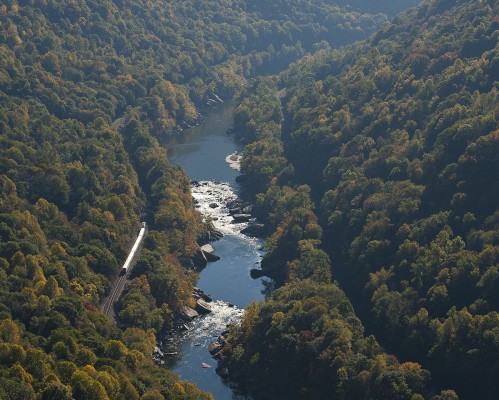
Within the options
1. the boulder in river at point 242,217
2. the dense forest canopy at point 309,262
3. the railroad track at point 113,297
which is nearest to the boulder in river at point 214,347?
the dense forest canopy at point 309,262

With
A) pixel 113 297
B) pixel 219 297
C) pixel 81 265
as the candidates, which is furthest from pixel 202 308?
pixel 81 265

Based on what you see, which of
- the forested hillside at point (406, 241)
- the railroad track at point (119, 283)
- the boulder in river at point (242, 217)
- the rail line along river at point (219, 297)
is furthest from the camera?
the boulder in river at point (242, 217)

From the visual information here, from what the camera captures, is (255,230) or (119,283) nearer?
(119,283)

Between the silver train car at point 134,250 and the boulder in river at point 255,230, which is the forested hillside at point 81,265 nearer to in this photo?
the silver train car at point 134,250

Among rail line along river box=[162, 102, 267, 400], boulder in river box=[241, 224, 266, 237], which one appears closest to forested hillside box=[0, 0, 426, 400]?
rail line along river box=[162, 102, 267, 400]

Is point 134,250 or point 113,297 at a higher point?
point 134,250

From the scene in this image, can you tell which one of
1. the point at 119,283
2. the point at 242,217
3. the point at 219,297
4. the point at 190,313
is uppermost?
the point at 242,217

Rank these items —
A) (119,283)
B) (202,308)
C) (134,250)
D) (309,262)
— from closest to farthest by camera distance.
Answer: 1. (202,308)
2. (119,283)
3. (309,262)
4. (134,250)

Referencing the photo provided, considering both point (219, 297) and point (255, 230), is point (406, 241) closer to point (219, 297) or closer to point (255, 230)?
point (219, 297)

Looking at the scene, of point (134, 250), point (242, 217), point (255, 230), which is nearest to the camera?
point (134, 250)
